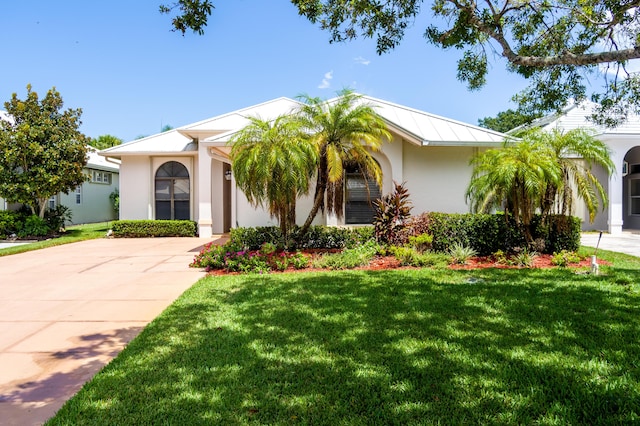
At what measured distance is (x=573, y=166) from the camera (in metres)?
9.28

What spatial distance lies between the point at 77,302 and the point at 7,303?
47.5 inches

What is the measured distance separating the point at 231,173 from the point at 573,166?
12005 mm

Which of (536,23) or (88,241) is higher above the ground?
(536,23)

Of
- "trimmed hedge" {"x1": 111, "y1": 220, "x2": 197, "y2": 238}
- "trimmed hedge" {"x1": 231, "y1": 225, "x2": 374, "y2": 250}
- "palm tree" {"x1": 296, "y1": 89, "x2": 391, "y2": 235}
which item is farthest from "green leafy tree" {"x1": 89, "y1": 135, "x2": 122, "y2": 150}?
"palm tree" {"x1": 296, "y1": 89, "x2": 391, "y2": 235}

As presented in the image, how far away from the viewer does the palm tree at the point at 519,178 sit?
8.35 m

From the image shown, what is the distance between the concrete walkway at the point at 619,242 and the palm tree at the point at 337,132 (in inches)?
333

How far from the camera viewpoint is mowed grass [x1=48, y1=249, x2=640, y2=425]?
9.36 ft

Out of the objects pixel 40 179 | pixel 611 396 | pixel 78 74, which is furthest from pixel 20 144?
pixel 611 396

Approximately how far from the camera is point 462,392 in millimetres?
3104

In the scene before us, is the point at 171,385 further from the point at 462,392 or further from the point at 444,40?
the point at 444,40

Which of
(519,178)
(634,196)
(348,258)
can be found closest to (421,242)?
(348,258)

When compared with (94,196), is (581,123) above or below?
above

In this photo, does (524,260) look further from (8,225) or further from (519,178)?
(8,225)

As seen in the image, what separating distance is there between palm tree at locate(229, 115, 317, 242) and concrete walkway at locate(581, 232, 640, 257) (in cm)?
1003
